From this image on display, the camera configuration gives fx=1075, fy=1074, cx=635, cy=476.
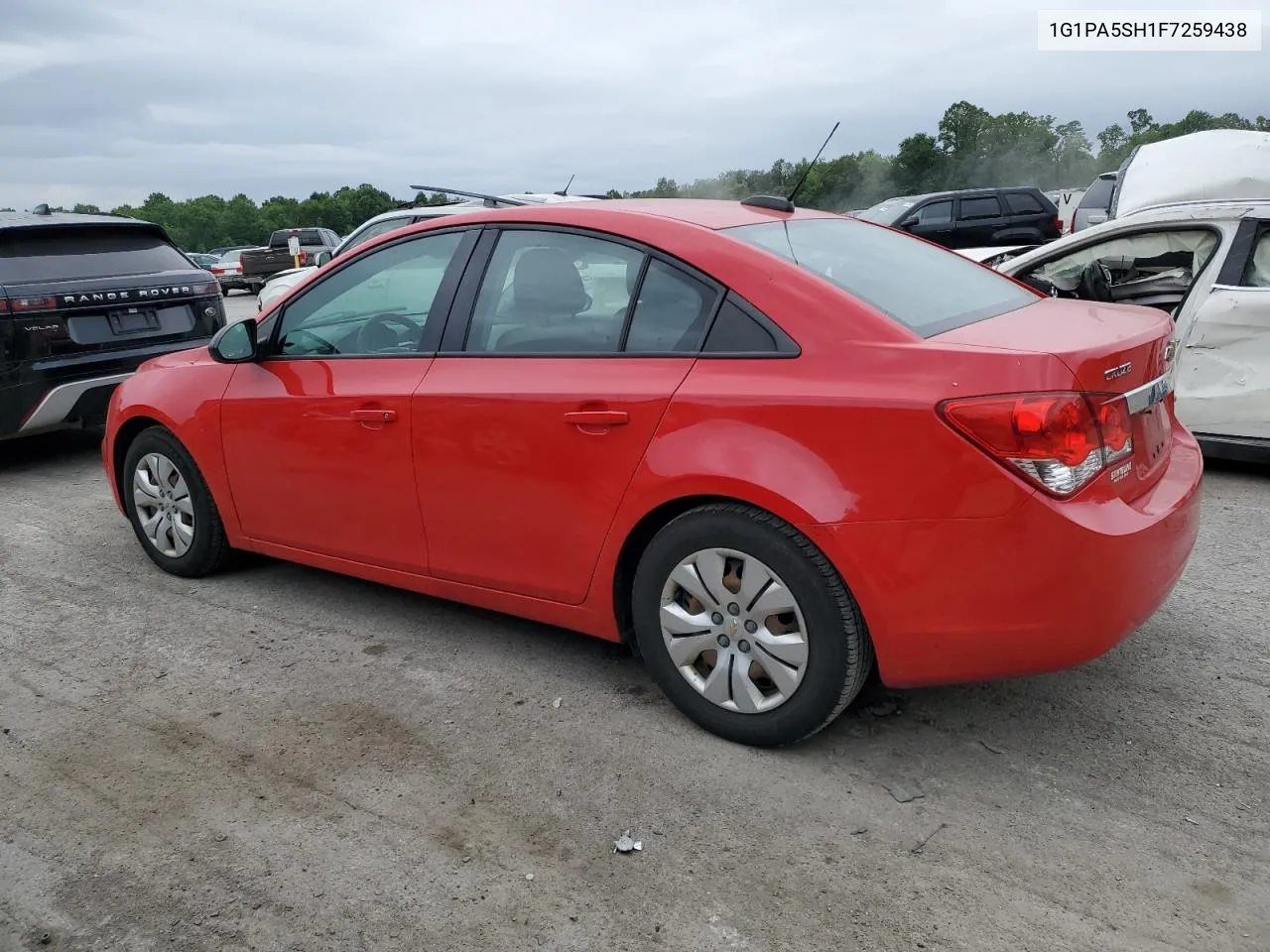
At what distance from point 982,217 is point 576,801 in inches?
686

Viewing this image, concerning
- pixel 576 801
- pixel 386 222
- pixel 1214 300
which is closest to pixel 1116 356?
pixel 576 801

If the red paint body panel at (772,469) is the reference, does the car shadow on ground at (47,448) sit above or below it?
below

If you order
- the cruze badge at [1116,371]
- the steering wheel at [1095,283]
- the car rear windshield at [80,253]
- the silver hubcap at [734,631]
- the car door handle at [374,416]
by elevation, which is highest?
the car rear windshield at [80,253]

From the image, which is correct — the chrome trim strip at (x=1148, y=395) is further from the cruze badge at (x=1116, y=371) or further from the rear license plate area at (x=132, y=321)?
the rear license plate area at (x=132, y=321)

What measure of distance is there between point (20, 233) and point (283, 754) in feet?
16.6

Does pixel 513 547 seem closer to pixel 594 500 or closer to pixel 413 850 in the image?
pixel 594 500

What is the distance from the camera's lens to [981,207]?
60.3 feet

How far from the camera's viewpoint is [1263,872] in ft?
8.25

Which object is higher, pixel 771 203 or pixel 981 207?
pixel 771 203

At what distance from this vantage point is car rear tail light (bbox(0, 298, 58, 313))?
21.3 ft

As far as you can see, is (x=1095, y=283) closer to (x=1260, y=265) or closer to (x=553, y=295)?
(x=1260, y=265)

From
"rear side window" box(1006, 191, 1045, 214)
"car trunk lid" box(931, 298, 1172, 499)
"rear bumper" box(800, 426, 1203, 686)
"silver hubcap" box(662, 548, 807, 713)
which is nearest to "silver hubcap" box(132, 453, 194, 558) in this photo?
"silver hubcap" box(662, 548, 807, 713)

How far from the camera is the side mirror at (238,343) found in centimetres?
429

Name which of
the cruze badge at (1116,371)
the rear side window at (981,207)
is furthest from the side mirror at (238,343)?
the rear side window at (981,207)
